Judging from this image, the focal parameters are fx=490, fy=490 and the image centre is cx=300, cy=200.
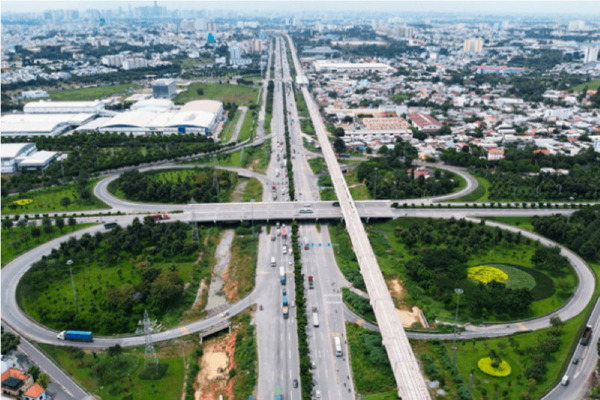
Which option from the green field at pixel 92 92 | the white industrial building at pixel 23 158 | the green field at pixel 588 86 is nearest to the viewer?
the white industrial building at pixel 23 158

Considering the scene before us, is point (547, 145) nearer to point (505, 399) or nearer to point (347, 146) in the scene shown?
point (347, 146)

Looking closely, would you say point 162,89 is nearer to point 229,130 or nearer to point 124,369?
point 229,130

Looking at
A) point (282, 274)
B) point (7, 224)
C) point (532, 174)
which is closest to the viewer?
point (282, 274)

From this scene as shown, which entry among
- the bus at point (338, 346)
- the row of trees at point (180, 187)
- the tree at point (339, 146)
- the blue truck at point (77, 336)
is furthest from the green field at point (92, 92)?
the bus at point (338, 346)

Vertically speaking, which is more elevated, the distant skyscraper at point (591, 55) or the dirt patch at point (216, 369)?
the distant skyscraper at point (591, 55)

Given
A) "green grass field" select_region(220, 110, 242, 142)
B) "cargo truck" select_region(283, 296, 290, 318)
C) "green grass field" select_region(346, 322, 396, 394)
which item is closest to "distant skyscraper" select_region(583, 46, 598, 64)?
"green grass field" select_region(220, 110, 242, 142)

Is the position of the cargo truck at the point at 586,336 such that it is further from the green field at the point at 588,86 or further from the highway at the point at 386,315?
the green field at the point at 588,86

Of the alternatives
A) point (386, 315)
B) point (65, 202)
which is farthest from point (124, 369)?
point (65, 202)

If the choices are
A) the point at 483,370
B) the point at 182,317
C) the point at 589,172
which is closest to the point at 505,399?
the point at 483,370
